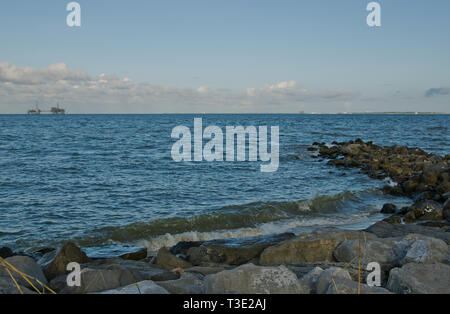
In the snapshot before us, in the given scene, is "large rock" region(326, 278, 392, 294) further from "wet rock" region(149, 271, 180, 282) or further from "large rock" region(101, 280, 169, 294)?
"wet rock" region(149, 271, 180, 282)

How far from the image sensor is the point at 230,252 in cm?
760

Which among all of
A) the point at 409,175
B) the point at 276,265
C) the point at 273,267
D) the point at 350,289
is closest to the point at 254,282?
the point at 273,267

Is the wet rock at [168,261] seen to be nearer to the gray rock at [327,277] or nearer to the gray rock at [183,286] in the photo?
the gray rock at [183,286]

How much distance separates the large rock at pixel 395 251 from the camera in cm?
580

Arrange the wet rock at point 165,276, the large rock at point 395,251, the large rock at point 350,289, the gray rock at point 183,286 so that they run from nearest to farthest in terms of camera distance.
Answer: the large rock at point 350,289 < the gray rock at point 183,286 < the wet rock at point 165,276 < the large rock at point 395,251

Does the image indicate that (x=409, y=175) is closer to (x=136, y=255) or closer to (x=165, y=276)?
(x=136, y=255)

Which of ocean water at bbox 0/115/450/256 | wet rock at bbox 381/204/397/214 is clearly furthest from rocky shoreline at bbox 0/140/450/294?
ocean water at bbox 0/115/450/256

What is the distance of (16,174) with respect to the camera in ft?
58.7

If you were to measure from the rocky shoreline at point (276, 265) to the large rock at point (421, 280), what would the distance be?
0.01 metres

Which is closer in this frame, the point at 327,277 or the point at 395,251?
the point at 327,277

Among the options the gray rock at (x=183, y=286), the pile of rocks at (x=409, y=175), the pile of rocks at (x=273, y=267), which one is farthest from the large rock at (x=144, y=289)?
the pile of rocks at (x=409, y=175)

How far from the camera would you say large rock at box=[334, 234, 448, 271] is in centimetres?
580

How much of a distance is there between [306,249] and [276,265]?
0.67 metres
